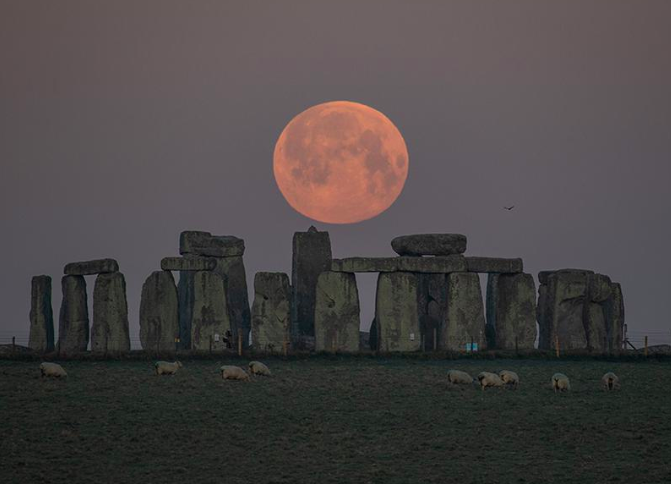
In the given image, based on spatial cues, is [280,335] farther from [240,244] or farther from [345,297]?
[240,244]

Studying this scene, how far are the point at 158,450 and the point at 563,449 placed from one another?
413 inches

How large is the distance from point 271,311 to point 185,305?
8.24 meters

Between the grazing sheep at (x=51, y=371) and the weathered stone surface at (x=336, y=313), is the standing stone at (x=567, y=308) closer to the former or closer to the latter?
the weathered stone surface at (x=336, y=313)

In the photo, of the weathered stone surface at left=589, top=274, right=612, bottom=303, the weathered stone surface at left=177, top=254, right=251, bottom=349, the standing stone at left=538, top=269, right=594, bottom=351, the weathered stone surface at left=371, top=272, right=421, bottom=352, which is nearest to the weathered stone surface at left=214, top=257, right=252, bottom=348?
the weathered stone surface at left=177, top=254, right=251, bottom=349

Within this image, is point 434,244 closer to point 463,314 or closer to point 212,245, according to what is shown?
point 463,314

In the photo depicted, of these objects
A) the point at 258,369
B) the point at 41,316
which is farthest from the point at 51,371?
the point at 41,316

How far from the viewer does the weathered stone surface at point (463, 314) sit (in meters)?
63.2

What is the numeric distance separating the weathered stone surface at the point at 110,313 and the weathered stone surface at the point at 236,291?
5737mm

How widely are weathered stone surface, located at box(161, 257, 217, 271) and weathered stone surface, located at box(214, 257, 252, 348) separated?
11.7 feet

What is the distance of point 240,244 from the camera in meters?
69.2

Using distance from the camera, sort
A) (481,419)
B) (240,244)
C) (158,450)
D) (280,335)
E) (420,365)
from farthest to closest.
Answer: (240,244) → (280,335) → (420,365) → (481,419) → (158,450)

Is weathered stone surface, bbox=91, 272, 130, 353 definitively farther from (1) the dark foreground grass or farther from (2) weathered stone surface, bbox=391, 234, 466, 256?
(2) weathered stone surface, bbox=391, 234, 466, 256

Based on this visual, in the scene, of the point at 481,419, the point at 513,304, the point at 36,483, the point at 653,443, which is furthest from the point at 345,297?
the point at 36,483

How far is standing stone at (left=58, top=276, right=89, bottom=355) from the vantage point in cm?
6576
